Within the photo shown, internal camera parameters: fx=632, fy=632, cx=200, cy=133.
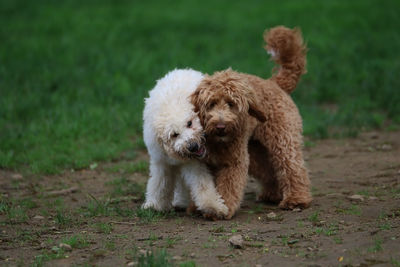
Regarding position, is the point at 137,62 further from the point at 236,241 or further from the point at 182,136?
the point at 236,241

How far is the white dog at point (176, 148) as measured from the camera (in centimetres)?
540

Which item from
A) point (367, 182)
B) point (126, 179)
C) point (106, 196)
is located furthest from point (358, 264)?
point (126, 179)

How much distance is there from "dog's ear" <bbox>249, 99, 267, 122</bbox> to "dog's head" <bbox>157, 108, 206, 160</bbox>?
56cm

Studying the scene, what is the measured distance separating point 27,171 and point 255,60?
17.9 ft

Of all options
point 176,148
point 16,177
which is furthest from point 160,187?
point 16,177

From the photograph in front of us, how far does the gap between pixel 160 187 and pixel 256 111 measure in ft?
3.86

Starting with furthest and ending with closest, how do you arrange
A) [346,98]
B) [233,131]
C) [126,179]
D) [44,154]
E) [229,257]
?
[346,98] → [44,154] → [126,179] → [233,131] → [229,257]

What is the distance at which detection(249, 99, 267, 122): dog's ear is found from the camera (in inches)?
225

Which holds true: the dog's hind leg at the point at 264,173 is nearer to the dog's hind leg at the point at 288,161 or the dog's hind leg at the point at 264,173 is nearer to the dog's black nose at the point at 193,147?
the dog's hind leg at the point at 288,161

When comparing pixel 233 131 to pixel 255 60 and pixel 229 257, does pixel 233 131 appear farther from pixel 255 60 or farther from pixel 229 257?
pixel 255 60

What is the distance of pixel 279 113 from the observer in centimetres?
627

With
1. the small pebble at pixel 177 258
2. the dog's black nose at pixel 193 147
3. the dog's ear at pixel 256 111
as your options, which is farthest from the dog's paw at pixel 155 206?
the small pebble at pixel 177 258

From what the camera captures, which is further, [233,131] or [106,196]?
[106,196]

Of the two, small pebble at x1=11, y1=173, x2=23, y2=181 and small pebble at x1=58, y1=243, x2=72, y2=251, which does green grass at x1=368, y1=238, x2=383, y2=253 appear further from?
small pebble at x1=11, y1=173, x2=23, y2=181
